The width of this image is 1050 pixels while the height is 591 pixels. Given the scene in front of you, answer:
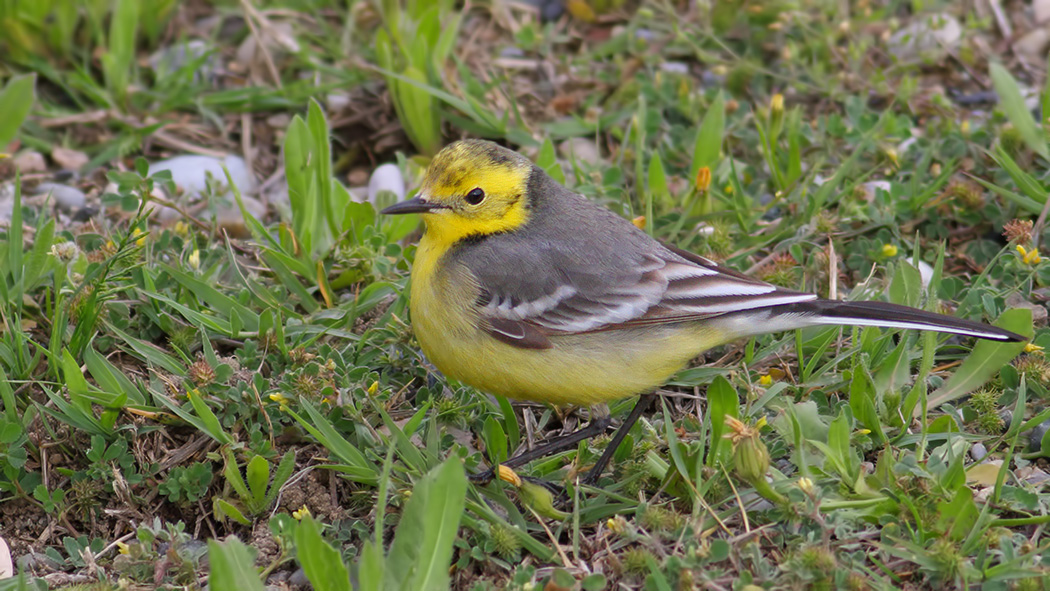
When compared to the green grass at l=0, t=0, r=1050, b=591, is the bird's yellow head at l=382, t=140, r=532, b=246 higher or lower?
higher

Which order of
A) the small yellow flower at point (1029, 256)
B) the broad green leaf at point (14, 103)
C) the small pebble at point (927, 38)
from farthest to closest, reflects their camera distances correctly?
the small pebble at point (927, 38)
the broad green leaf at point (14, 103)
the small yellow flower at point (1029, 256)

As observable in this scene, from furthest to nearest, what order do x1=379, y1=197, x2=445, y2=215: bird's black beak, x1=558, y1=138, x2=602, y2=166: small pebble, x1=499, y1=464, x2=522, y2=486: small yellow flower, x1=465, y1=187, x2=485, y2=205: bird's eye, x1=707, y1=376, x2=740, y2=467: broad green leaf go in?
x1=558, y1=138, x2=602, y2=166: small pebble, x1=465, y1=187, x2=485, y2=205: bird's eye, x1=379, y1=197, x2=445, y2=215: bird's black beak, x1=707, y1=376, x2=740, y2=467: broad green leaf, x1=499, y1=464, x2=522, y2=486: small yellow flower

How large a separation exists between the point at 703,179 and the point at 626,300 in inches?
54.0

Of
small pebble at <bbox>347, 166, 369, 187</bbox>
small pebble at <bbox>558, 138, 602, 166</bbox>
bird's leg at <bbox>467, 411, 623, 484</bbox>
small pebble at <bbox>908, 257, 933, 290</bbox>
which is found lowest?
bird's leg at <bbox>467, 411, 623, 484</bbox>

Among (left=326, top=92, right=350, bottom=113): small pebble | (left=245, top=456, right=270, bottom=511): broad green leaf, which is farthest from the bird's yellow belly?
(left=326, top=92, right=350, bottom=113): small pebble

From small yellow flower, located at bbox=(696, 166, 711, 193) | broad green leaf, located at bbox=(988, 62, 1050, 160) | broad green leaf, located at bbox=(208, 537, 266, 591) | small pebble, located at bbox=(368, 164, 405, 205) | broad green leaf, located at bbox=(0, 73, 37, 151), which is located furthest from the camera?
small pebble, located at bbox=(368, 164, 405, 205)

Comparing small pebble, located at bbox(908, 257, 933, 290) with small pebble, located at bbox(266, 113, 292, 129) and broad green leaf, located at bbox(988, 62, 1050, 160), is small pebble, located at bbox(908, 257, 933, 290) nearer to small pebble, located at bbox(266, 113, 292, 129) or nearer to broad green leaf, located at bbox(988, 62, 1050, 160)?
broad green leaf, located at bbox(988, 62, 1050, 160)

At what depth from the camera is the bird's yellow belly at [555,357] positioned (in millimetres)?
4332

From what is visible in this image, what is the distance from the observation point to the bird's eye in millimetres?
4801

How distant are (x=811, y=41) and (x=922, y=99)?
78cm

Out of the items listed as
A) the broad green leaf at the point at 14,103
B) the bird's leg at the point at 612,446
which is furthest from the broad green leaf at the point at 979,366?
the broad green leaf at the point at 14,103

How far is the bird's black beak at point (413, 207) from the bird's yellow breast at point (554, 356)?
42 cm

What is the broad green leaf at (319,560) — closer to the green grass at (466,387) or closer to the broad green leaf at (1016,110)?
the green grass at (466,387)

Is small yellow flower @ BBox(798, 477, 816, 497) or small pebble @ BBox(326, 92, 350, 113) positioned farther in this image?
small pebble @ BBox(326, 92, 350, 113)
